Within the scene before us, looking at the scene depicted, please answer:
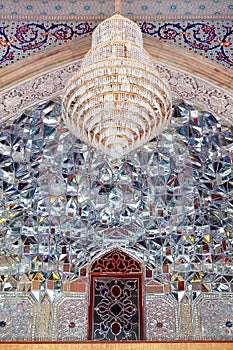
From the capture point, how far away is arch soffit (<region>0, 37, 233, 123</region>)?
626 centimetres

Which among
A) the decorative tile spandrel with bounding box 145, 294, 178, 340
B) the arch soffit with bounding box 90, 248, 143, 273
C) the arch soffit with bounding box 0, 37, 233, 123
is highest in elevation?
the arch soffit with bounding box 0, 37, 233, 123

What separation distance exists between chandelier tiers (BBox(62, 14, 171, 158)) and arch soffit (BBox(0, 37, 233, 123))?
4.07 ft

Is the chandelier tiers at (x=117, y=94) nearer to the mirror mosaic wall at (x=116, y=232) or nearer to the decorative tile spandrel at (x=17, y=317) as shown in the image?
the mirror mosaic wall at (x=116, y=232)

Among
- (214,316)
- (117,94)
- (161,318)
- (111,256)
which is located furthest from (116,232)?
(117,94)

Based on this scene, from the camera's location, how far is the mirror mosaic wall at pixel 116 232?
24.2ft

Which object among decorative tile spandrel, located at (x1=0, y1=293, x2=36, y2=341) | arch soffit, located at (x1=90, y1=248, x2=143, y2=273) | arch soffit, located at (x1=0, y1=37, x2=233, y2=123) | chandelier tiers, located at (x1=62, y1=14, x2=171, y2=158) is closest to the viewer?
chandelier tiers, located at (x1=62, y1=14, x2=171, y2=158)

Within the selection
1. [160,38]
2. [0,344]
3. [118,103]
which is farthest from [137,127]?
[0,344]

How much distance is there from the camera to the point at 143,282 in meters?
7.66

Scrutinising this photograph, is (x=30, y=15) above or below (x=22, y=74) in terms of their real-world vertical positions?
above

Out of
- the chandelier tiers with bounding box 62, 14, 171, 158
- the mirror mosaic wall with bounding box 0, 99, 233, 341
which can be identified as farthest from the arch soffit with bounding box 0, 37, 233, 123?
the chandelier tiers with bounding box 62, 14, 171, 158

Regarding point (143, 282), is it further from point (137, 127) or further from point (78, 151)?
point (137, 127)

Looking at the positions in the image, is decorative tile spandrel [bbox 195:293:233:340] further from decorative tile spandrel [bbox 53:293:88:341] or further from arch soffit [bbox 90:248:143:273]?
decorative tile spandrel [bbox 53:293:88:341]

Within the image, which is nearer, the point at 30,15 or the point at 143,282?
the point at 30,15

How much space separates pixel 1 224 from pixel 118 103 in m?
3.44
